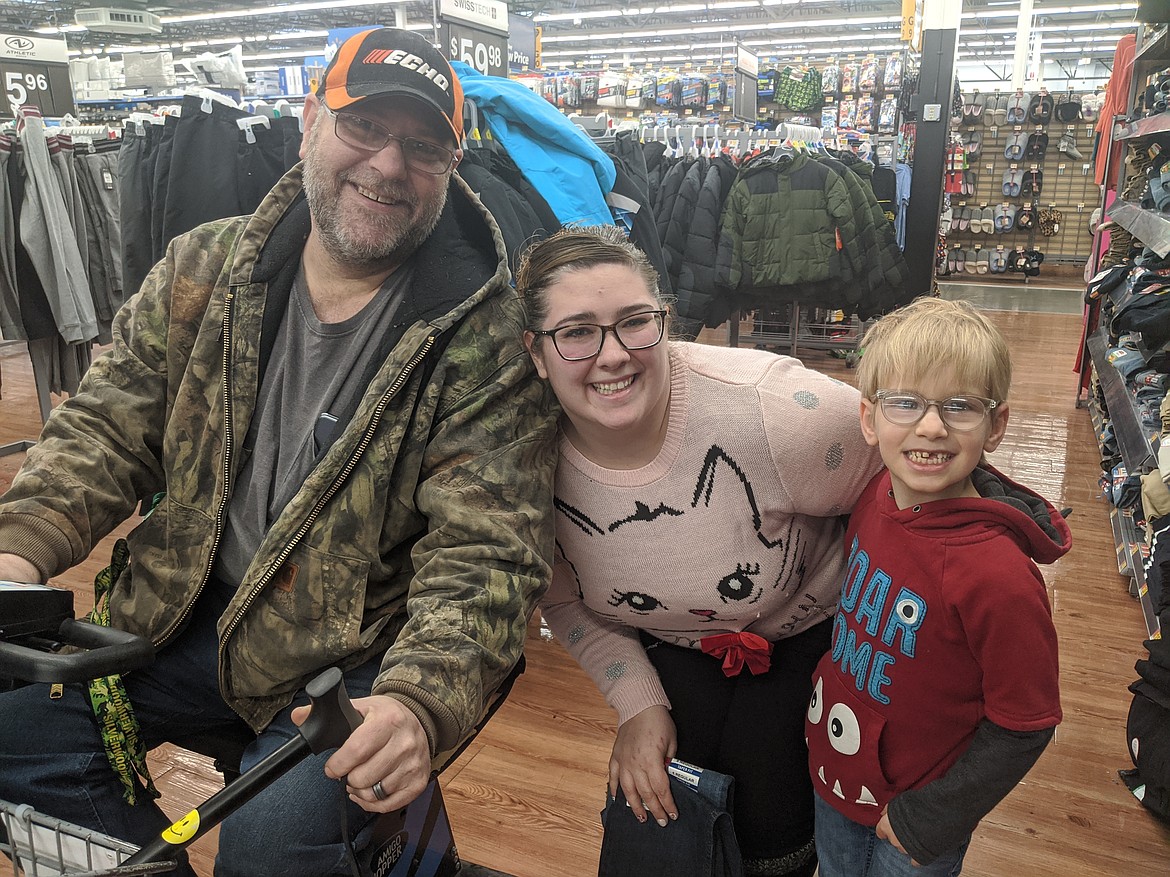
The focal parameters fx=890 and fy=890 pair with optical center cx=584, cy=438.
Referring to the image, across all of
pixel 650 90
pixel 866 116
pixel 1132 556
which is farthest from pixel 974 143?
pixel 1132 556

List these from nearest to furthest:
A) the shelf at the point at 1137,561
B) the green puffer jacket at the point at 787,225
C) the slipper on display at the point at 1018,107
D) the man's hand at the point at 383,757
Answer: the man's hand at the point at 383,757 → the shelf at the point at 1137,561 → the green puffer jacket at the point at 787,225 → the slipper on display at the point at 1018,107

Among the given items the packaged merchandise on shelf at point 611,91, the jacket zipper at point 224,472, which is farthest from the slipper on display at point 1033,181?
the jacket zipper at point 224,472

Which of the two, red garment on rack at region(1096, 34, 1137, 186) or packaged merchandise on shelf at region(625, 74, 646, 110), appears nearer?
red garment on rack at region(1096, 34, 1137, 186)

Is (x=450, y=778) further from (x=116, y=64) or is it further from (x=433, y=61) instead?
(x=116, y=64)

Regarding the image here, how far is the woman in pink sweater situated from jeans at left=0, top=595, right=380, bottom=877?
0.41 meters

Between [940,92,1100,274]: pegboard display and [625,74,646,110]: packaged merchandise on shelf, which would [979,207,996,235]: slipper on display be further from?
[625,74,646,110]: packaged merchandise on shelf

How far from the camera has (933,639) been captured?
1.09 m

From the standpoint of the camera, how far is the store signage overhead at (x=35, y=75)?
20.6 feet

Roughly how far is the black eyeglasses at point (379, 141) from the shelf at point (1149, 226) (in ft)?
6.91

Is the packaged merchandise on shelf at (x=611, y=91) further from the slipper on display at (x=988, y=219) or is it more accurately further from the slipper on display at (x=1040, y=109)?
the slipper on display at (x=1040, y=109)

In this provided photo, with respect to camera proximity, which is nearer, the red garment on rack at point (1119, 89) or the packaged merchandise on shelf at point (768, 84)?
the red garment on rack at point (1119, 89)

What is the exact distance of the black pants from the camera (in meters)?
1.40

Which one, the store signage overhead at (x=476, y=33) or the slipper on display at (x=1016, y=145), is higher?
the store signage overhead at (x=476, y=33)

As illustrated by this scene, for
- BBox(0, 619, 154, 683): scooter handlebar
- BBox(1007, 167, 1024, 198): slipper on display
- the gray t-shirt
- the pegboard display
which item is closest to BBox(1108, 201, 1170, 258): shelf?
the gray t-shirt
